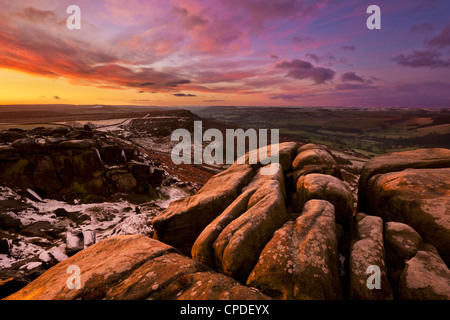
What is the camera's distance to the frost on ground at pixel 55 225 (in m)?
12.5

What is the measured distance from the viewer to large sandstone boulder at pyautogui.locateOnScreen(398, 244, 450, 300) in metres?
6.16

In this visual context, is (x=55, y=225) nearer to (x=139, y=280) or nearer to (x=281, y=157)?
(x=139, y=280)

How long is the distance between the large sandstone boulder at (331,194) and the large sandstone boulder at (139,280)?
637cm

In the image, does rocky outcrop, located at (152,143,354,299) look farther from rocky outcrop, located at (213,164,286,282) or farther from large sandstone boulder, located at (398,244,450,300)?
large sandstone boulder, located at (398,244,450,300)

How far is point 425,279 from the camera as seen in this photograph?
21.4 ft

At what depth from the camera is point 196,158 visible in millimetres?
58094

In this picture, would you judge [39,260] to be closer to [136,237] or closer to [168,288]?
[136,237]

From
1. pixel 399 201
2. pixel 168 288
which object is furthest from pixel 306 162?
pixel 168 288

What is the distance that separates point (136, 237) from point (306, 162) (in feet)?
42.1

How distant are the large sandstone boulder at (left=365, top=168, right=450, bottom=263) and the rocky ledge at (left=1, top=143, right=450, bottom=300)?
39 mm

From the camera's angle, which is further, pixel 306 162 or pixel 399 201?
pixel 306 162

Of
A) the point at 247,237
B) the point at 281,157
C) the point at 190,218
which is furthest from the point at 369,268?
the point at 281,157

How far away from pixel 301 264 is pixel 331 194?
16.8 feet

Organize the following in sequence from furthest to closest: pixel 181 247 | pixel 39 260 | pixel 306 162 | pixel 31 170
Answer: pixel 31 170 → pixel 306 162 → pixel 181 247 → pixel 39 260
